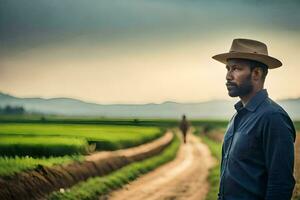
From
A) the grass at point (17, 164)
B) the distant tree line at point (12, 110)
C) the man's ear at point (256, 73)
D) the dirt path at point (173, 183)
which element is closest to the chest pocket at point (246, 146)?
the man's ear at point (256, 73)

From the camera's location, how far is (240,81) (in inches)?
74.9

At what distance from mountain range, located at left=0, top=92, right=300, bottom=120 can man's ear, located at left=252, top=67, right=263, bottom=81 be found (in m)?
3.75

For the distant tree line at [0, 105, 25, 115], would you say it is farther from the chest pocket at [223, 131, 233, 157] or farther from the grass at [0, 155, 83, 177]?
the chest pocket at [223, 131, 233, 157]

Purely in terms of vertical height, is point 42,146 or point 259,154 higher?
point 259,154

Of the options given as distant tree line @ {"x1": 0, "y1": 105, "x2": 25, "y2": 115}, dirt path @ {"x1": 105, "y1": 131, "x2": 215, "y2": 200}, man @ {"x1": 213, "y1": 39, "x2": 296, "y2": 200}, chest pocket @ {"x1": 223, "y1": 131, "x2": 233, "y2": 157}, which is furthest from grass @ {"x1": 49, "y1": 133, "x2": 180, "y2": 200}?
man @ {"x1": 213, "y1": 39, "x2": 296, "y2": 200}

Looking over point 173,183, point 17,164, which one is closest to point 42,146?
point 17,164

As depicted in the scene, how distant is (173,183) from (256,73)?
15.0ft

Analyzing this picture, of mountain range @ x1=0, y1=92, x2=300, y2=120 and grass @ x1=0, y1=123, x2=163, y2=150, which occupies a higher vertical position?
mountain range @ x1=0, y1=92, x2=300, y2=120

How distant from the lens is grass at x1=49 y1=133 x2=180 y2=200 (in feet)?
15.8

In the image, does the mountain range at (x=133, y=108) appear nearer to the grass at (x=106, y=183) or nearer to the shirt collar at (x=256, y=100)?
the grass at (x=106, y=183)

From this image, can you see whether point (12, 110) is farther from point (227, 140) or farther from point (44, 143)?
point (227, 140)

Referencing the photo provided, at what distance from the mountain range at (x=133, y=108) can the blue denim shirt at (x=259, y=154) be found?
377cm

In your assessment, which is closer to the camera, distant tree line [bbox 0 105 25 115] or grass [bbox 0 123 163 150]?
distant tree line [bbox 0 105 25 115]

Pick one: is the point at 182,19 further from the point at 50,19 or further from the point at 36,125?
the point at 36,125
